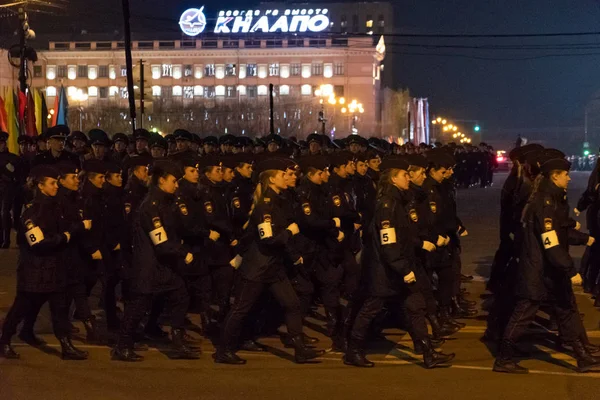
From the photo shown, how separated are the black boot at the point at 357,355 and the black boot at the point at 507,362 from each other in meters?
1.14

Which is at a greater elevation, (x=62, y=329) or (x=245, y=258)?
(x=245, y=258)

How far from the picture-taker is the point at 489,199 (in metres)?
36.7

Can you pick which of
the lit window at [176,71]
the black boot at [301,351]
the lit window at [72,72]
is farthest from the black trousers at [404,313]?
the lit window at [72,72]

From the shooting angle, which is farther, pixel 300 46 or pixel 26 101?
pixel 300 46

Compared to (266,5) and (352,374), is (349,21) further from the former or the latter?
(352,374)

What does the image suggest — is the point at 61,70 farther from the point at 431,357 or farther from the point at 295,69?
the point at 431,357

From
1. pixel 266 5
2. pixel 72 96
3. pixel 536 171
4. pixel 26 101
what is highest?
pixel 266 5

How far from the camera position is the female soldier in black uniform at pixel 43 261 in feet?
30.3

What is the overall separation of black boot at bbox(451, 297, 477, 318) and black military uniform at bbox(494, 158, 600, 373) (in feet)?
8.77

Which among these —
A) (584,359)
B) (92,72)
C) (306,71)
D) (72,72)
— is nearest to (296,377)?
(584,359)

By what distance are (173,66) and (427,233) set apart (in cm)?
10891

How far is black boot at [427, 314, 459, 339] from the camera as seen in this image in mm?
10094

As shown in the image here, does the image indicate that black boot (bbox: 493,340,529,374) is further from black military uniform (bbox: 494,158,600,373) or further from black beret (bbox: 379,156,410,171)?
black beret (bbox: 379,156,410,171)

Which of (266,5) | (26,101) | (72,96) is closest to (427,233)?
(26,101)
